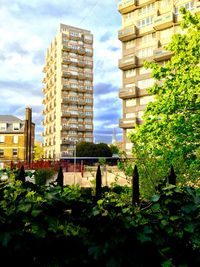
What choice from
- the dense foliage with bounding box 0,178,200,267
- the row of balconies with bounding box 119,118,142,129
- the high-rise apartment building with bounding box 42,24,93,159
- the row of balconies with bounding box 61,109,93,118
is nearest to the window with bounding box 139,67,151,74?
the row of balconies with bounding box 119,118,142,129

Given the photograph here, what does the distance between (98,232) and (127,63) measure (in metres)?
56.8

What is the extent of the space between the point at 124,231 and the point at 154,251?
43cm

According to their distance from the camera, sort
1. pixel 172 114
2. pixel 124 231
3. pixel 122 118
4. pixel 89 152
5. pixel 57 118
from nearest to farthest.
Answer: pixel 124 231
pixel 172 114
pixel 122 118
pixel 89 152
pixel 57 118

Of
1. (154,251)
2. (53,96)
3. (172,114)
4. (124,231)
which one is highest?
(53,96)

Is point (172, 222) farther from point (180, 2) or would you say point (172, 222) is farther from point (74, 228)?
point (180, 2)

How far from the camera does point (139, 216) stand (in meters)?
3.42

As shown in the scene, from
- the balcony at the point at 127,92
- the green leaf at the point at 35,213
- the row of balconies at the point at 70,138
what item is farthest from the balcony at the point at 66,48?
the green leaf at the point at 35,213

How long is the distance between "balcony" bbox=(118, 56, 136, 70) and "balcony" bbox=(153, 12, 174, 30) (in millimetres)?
6124

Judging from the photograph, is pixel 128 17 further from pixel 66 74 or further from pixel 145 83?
pixel 66 74

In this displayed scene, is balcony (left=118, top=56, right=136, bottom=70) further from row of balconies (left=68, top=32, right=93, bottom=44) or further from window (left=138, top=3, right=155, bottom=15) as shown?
row of balconies (left=68, top=32, right=93, bottom=44)

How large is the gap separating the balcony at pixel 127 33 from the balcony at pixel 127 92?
8.81 metres

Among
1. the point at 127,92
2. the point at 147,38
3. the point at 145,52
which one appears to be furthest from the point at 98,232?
the point at 147,38

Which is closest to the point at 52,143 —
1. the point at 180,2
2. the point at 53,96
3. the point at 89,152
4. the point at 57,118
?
the point at 57,118

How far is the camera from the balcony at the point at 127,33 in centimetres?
5844
